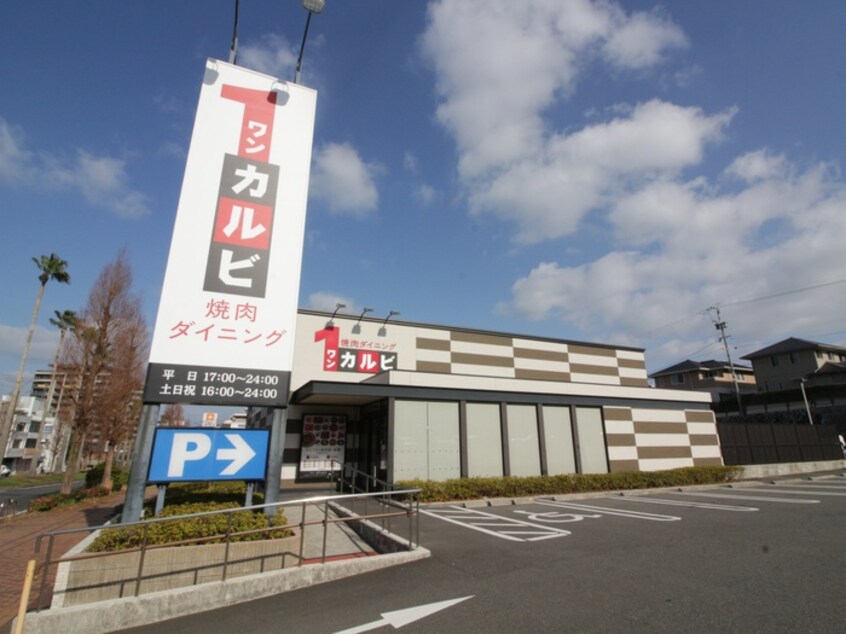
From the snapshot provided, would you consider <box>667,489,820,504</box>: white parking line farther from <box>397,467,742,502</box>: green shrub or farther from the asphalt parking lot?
the asphalt parking lot

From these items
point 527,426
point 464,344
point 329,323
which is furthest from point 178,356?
point 464,344

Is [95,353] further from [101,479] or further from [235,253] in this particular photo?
[235,253]

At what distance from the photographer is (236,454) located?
733cm

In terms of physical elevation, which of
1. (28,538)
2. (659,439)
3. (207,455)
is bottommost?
(28,538)

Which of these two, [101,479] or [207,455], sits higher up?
[207,455]

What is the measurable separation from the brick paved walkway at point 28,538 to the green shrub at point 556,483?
7831 millimetres

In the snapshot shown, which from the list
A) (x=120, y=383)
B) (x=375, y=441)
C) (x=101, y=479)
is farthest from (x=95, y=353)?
(x=375, y=441)

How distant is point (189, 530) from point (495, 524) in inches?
238

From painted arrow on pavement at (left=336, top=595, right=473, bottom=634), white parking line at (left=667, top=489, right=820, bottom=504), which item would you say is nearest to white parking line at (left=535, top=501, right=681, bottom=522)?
white parking line at (left=667, top=489, right=820, bottom=504)

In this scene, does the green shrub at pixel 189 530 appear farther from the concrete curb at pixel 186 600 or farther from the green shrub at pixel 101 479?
the green shrub at pixel 101 479

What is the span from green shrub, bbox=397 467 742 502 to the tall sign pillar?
20.6 ft

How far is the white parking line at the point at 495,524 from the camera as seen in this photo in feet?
26.0

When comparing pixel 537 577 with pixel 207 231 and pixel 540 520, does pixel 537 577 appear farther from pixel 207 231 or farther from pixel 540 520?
pixel 207 231

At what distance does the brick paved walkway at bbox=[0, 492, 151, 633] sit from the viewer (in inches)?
259
